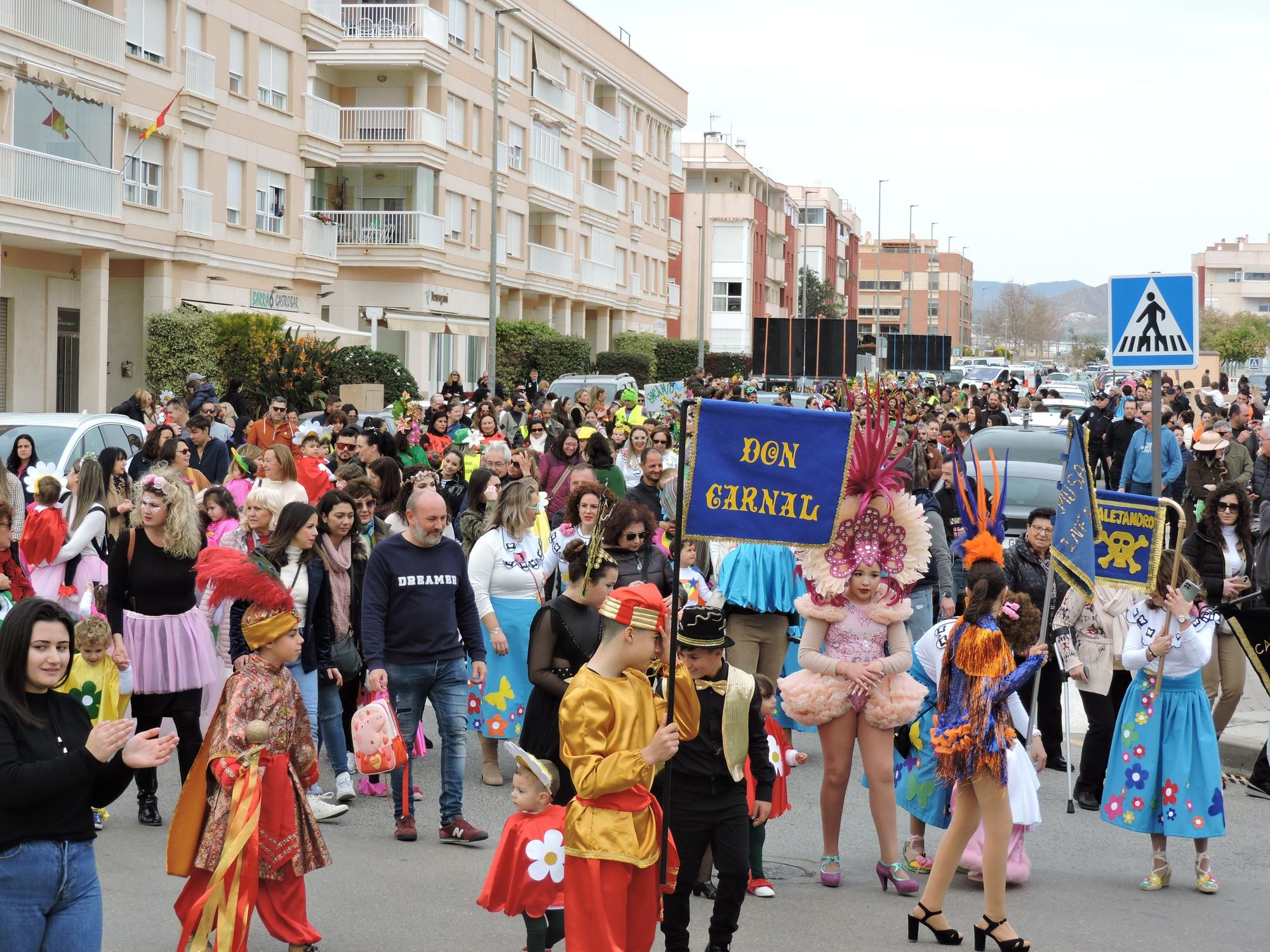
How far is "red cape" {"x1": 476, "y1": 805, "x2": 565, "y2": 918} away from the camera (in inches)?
235

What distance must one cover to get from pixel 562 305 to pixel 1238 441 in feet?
135

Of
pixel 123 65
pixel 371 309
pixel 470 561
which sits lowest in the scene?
pixel 470 561

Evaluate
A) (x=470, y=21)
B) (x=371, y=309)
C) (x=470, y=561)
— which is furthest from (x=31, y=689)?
(x=470, y=21)

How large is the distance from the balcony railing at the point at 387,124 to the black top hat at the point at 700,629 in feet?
136

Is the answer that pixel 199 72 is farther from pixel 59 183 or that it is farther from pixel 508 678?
pixel 508 678

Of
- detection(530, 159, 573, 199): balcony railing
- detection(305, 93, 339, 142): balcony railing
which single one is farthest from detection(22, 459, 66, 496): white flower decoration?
detection(530, 159, 573, 199): balcony railing

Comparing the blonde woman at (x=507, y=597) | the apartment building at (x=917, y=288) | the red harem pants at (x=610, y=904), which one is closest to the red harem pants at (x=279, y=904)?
the red harem pants at (x=610, y=904)

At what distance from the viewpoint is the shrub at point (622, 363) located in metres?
58.8

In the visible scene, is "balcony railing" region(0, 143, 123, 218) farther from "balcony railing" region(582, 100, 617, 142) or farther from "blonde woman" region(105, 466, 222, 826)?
"balcony railing" region(582, 100, 617, 142)

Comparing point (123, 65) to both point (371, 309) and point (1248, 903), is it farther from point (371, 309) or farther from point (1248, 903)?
point (1248, 903)

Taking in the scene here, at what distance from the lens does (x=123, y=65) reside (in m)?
30.4

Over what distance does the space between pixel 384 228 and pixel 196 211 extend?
12259mm

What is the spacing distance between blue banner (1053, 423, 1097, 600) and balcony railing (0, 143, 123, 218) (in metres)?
23.8

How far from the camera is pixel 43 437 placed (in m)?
14.9
